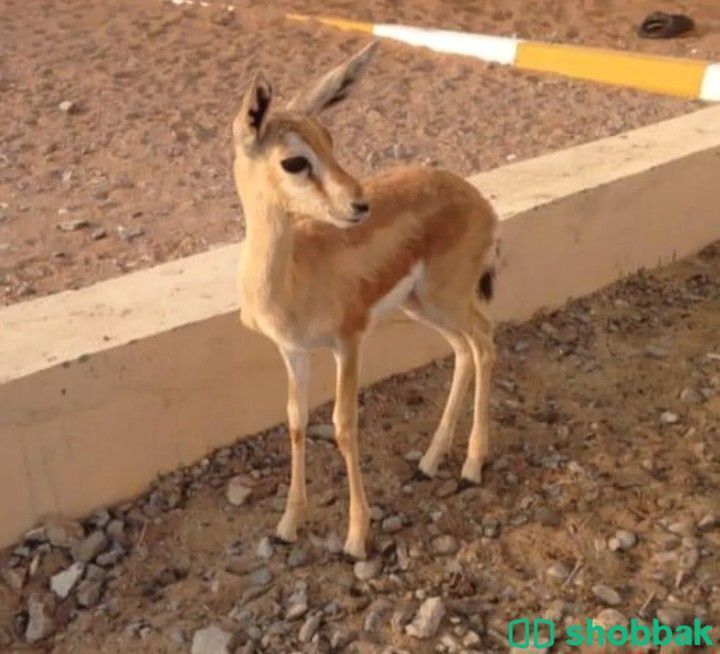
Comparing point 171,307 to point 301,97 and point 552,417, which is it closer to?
point 301,97

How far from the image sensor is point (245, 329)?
13.6 ft

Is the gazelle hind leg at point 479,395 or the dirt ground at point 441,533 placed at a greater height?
the gazelle hind leg at point 479,395

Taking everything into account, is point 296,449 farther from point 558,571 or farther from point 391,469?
point 558,571

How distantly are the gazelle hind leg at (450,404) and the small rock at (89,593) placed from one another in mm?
1127

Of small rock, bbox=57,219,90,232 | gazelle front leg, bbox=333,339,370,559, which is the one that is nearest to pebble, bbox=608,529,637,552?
gazelle front leg, bbox=333,339,370,559

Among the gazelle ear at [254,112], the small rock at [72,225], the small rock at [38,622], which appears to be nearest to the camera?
the gazelle ear at [254,112]

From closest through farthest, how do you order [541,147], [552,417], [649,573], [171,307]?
[649,573], [171,307], [552,417], [541,147]

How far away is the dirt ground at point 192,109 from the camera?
5434mm

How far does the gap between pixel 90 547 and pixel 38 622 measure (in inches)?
12.4

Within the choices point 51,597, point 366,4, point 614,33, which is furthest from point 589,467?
point 366,4

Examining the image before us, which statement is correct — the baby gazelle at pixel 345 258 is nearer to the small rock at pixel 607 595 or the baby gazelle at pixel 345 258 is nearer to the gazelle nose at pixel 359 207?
the gazelle nose at pixel 359 207

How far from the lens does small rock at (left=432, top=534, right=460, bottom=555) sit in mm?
3783

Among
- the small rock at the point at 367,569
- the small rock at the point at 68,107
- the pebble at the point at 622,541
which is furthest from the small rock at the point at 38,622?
the small rock at the point at 68,107

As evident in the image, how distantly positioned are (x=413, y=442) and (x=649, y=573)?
3.27ft
